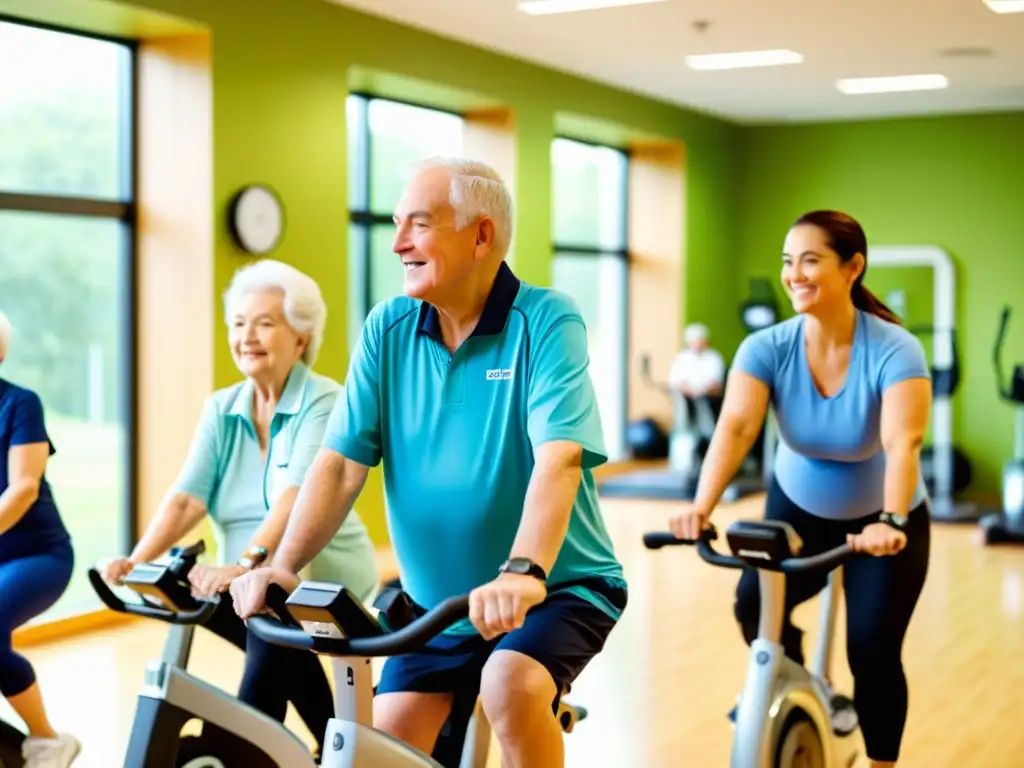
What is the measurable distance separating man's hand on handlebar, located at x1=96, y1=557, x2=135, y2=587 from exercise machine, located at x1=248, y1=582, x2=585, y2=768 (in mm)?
622

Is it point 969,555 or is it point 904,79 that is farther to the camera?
point 904,79

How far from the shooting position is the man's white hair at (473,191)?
2133mm

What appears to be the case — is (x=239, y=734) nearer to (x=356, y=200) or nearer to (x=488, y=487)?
(x=488, y=487)

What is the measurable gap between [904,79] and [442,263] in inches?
301

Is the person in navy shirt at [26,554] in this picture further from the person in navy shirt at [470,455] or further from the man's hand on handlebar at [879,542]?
the man's hand on handlebar at [879,542]

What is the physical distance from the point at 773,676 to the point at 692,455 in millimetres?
6858

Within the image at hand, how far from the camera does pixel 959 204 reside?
35.2ft

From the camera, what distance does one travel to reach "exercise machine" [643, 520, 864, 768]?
2.86 metres

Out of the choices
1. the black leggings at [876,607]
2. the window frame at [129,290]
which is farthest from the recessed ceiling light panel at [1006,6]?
the black leggings at [876,607]

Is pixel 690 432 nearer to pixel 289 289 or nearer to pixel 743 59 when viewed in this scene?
pixel 743 59

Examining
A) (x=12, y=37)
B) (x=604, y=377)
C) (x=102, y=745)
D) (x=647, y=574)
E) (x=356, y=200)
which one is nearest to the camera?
(x=102, y=745)

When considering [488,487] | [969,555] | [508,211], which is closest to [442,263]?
[508,211]

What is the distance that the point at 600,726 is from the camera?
4.30 metres

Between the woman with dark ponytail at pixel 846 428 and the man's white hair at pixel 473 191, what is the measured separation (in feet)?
3.46
